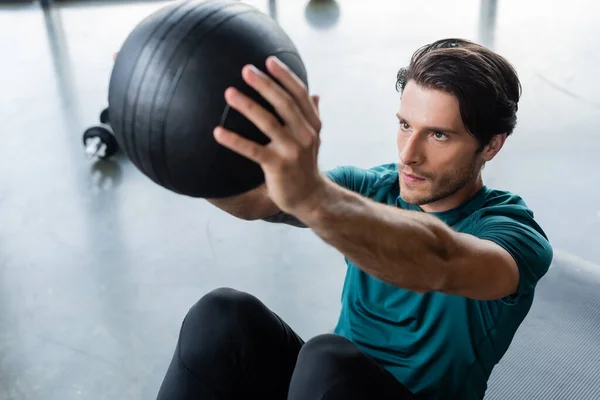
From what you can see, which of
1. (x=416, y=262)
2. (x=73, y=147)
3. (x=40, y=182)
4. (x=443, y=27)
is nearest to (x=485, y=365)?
(x=416, y=262)

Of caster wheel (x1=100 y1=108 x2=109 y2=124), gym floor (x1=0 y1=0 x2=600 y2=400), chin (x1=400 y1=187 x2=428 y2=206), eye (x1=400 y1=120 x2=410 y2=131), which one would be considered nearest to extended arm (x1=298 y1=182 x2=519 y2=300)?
chin (x1=400 y1=187 x2=428 y2=206)

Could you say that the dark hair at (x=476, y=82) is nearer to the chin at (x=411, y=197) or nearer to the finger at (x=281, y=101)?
the chin at (x=411, y=197)

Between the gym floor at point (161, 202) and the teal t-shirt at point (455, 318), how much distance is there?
905 mm

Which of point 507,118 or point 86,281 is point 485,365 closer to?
point 507,118

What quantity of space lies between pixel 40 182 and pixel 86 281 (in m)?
0.88

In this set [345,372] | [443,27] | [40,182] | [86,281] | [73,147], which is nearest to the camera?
[345,372]

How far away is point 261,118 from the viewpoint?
3.18ft

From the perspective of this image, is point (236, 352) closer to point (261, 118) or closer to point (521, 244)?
point (521, 244)

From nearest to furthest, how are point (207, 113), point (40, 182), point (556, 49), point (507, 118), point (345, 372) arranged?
point (207, 113), point (345, 372), point (507, 118), point (40, 182), point (556, 49)

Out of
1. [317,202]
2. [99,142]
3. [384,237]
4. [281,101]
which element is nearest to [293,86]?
[281,101]

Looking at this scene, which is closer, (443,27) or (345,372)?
(345,372)

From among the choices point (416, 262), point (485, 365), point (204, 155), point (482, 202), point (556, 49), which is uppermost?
point (204, 155)

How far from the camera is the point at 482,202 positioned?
62.6 inches

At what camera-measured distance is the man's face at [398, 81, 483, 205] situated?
5.05 feet
